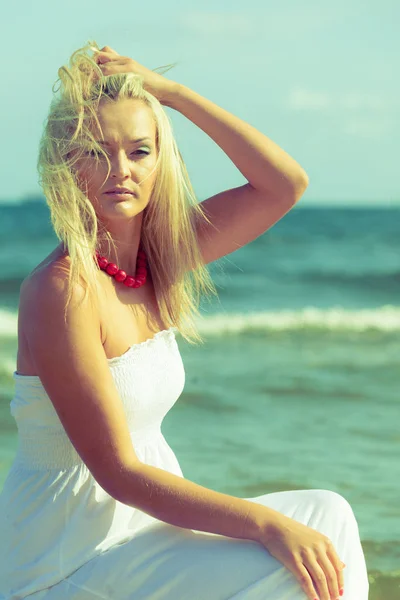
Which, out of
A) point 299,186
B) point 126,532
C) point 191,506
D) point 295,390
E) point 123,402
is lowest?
point 295,390

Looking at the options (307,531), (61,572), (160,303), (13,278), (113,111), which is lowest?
(13,278)

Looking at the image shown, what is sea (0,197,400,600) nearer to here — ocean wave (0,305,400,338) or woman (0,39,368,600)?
ocean wave (0,305,400,338)

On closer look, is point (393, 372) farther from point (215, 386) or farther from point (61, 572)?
point (61, 572)

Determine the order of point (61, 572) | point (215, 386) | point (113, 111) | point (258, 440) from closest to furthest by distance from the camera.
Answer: point (61, 572) → point (113, 111) → point (258, 440) → point (215, 386)

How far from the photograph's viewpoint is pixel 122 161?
2.67 metres

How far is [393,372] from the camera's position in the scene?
29.7ft

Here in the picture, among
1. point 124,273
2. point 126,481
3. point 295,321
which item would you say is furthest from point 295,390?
point 126,481

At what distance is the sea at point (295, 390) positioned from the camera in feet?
18.6

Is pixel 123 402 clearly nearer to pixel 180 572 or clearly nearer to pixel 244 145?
pixel 180 572

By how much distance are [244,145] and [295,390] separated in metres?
5.46

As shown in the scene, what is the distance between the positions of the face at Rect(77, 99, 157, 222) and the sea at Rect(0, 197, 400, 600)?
208 cm

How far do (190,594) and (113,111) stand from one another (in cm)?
125

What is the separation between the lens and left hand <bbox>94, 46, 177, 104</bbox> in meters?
2.72

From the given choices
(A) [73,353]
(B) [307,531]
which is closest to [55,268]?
(A) [73,353]
